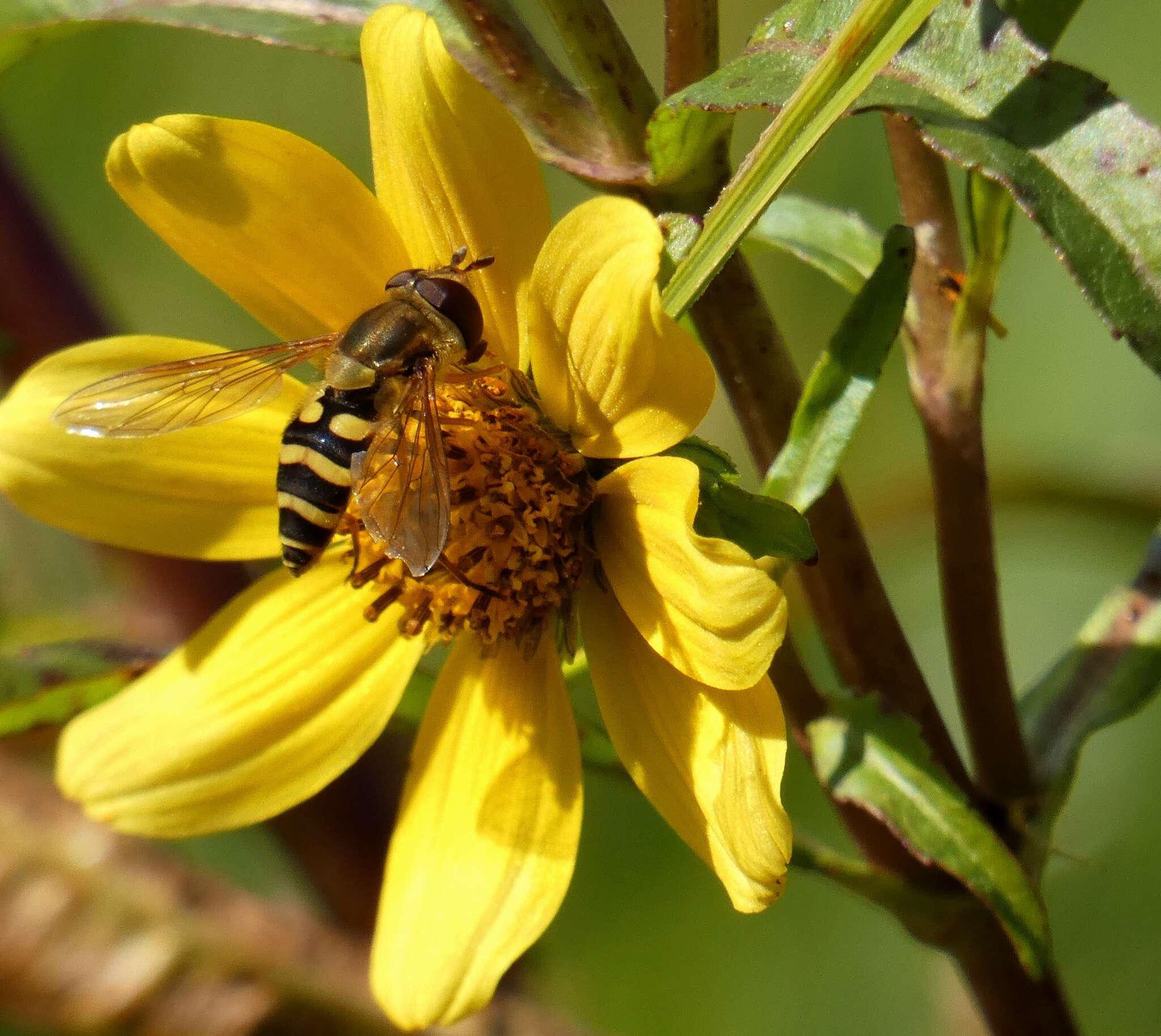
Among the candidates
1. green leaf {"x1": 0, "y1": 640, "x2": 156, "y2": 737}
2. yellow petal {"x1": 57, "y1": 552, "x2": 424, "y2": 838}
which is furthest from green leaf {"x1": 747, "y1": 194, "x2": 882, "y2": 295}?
green leaf {"x1": 0, "y1": 640, "x2": 156, "y2": 737}

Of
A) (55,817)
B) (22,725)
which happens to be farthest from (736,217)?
(55,817)

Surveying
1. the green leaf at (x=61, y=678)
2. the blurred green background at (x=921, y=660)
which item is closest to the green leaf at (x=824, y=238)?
the green leaf at (x=61, y=678)

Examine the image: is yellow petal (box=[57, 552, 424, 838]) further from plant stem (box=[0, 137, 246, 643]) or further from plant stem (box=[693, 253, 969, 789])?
plant stem (box=[0, 137, 246, 643])

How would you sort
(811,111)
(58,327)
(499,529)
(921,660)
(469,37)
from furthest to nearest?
(921,660)
(58,327)
(499,529)
(469,37)
(811,111)

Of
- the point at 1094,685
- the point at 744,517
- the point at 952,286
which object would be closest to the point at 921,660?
the point at 1094,685

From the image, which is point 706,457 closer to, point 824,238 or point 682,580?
point 682,580

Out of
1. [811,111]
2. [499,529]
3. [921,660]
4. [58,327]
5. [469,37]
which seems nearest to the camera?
[811,111]
